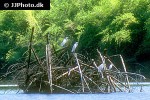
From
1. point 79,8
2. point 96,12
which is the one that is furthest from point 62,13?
point 96,12

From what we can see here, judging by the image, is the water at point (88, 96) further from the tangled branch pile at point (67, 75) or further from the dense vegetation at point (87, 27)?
the dense vegetation at point (87, 27)

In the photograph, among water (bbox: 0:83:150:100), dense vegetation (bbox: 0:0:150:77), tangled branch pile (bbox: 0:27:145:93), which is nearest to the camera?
water (bbox: 0:83:150:100)

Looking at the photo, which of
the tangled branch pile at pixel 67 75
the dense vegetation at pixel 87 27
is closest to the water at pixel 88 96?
the tangled branch pile at pixel 67 75

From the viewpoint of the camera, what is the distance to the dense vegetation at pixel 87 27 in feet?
185

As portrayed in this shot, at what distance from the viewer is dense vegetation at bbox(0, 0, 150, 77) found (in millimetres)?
56531

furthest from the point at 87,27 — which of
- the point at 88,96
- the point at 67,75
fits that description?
the point at 88,96

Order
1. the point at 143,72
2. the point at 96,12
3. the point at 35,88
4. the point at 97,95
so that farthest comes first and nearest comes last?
1. the point at 96,12
2. the point at 143,72
3. the point at 35,88
4. the point at 97,95

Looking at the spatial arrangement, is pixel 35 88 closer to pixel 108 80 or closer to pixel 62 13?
pixel 108 80

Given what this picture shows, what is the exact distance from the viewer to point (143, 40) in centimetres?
5775

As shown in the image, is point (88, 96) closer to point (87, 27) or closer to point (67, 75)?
point (67, 75)

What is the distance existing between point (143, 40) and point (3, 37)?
14976 millimetres

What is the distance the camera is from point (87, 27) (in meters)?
61.1

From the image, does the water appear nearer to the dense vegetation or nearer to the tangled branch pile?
the tangled branch pile

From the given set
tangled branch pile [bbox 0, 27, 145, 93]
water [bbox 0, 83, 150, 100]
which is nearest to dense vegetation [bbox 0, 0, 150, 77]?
tangled branch pile [bbox 0, 27, 145, 93]
